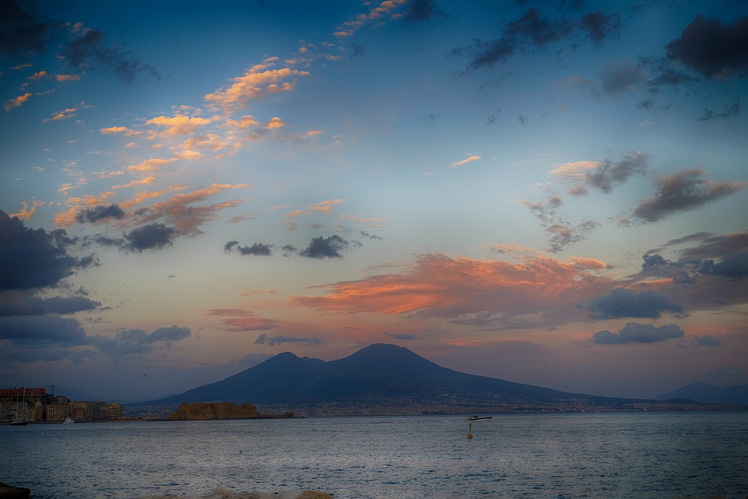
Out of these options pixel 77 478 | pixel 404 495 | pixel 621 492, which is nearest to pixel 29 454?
pixel 77 478

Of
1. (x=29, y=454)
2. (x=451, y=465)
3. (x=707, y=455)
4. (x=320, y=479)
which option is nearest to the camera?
(x=320, y=479)

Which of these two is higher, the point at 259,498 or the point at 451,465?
the point at 259,498

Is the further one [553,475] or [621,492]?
[553,475]

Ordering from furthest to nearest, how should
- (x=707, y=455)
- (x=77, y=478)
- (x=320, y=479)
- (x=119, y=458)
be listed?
(x=119, y=458) → (x=707, y=455) → (x=77, y=478) → (x=320, y=479)

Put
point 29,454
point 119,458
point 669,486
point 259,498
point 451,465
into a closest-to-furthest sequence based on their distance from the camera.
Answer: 1. point 259,498
2. point 669,486
3. point 451,465
4. point 119,458
5. point 29,454

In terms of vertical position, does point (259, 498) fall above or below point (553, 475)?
above

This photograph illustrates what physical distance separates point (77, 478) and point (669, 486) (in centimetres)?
6846

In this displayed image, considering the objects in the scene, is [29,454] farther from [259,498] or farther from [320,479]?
[259,498]

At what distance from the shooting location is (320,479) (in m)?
70.2

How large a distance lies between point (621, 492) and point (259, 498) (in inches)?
1415

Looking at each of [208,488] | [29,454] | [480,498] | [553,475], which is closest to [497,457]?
[553,475]

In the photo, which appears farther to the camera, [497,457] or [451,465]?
[497,457]

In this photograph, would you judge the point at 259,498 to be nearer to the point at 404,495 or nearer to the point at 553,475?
the point at 404,495

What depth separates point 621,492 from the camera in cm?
5794
